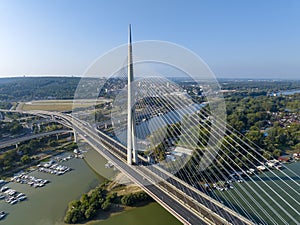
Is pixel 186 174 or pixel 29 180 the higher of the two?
pixel 186 174

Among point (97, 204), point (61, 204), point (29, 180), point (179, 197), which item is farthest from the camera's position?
point (29, 180)

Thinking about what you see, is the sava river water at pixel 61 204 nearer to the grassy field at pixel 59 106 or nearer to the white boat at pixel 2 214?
the white boat at pixel 2 214

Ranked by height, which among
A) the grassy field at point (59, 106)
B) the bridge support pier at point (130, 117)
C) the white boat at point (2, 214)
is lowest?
the white boat at point (2, 214)

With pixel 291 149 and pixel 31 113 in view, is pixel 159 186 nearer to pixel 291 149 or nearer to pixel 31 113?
pixel 291 149

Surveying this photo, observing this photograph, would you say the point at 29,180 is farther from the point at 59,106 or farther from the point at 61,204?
the point at 59,106

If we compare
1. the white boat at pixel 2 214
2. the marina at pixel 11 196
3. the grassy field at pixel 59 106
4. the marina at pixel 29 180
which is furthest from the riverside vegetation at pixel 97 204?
the grassy field at pixel 59 106

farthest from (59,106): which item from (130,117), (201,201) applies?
(201,201)

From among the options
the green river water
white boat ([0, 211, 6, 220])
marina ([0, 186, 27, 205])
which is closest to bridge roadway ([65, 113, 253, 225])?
the green river water

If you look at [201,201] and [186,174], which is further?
[186,174]

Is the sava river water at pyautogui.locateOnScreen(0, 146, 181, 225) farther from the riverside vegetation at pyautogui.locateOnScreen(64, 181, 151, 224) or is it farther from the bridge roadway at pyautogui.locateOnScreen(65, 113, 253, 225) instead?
the bridge roadway at pyautogui.locateOnScreen(65, 113, 253, 225)
